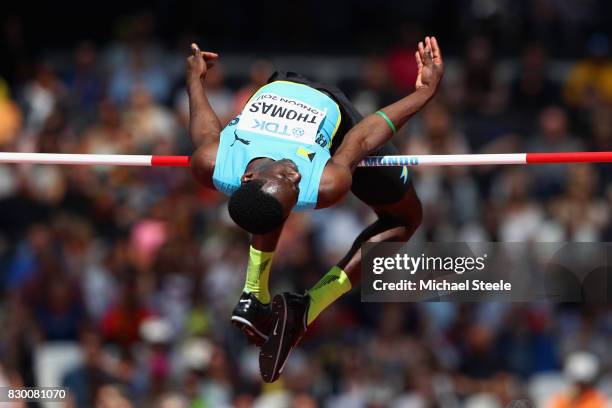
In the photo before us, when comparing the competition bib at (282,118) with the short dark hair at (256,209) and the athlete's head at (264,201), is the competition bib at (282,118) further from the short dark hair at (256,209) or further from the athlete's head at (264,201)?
the short dark hair at (256,209)

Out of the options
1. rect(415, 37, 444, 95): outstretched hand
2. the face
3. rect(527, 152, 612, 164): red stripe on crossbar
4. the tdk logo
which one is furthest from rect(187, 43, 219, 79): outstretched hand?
rect(527, 152, 612, 164): red stripe on crossbar

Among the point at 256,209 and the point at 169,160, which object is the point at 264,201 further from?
the point at 169,160

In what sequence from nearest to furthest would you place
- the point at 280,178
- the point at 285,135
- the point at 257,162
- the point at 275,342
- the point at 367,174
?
the point at 280,178, the point at 257,162, the point at 285,135, the point at 275,342, the point at 367,174

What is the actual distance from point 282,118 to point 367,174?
74cm

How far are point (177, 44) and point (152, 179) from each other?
→ 7.60 ft

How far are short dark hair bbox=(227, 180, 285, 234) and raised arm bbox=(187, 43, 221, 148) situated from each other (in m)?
0.73

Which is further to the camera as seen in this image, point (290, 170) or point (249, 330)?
point (249, 330)

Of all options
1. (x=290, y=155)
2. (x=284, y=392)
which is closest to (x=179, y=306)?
(x=284, y=392)

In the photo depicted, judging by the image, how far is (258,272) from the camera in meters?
7.65

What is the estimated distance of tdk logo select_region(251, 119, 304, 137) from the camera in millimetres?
7512

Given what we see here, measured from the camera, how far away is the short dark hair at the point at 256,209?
6.92m

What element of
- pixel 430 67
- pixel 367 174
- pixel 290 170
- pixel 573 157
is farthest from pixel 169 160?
pixel 573 157

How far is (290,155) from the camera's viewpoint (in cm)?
736

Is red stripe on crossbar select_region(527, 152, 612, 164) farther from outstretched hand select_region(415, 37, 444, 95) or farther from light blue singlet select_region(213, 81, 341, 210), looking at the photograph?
light blue singlet select_region(213, 81, 341, 210)
